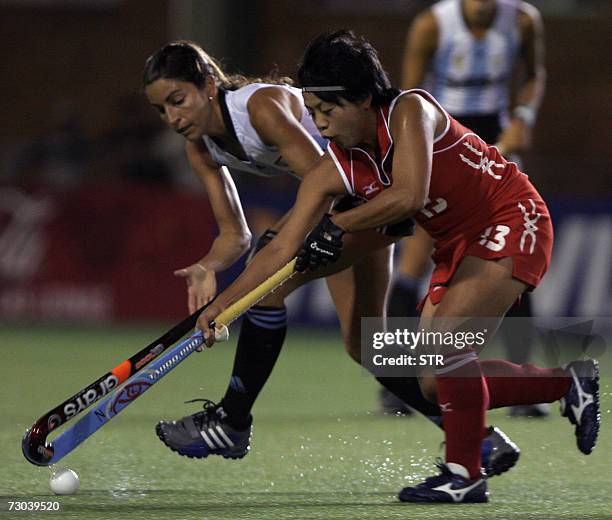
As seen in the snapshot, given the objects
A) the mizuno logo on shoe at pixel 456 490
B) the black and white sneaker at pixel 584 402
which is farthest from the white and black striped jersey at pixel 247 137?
the mizuno logo on shoe at pixel 456 490

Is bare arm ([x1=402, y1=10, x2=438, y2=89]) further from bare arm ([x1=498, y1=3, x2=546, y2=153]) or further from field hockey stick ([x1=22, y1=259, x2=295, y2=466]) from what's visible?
field hockey stick ([x1=22, y1=259, x2=295, y2=466])

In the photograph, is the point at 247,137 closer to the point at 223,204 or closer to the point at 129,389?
the point at 223,204

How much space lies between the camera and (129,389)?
438 cm

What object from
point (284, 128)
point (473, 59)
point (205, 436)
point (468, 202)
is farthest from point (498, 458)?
point (473, 59)

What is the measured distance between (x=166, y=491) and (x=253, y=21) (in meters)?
9.52

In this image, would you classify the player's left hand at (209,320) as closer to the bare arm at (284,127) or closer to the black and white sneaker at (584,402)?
the bare arm at (284,127)

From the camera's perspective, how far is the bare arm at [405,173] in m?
3.97

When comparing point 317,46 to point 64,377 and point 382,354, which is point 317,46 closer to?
point 382,354

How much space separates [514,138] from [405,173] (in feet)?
8.53

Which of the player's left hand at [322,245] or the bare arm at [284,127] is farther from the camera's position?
the bare arm at [284,127]

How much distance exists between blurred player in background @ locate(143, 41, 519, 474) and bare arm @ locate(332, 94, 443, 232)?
417mm

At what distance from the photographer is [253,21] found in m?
13.5

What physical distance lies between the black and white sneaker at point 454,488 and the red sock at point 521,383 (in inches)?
14.5

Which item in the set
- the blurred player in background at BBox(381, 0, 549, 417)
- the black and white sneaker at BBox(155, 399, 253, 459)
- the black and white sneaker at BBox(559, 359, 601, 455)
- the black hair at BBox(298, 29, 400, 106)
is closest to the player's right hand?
the black and white sneaker at BBox(155, 399, 253, 459)
